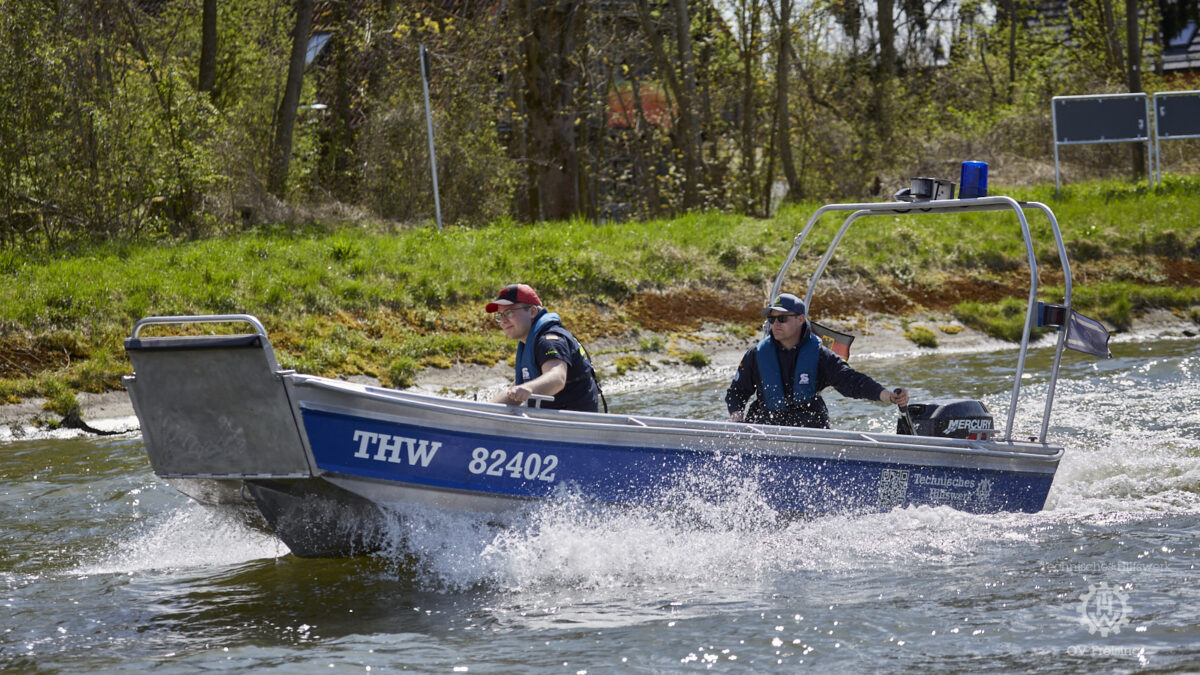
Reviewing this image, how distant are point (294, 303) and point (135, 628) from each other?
25.0ft

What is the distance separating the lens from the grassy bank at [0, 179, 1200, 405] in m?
12.2

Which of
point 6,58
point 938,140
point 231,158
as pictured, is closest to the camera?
point 6,58

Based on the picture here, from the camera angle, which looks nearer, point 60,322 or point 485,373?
point 60,322

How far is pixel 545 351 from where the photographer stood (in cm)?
679

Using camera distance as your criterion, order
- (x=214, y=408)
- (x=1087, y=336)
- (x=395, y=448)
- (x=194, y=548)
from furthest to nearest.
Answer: (x=194, y=548)
(x=1087, y=336)
(x=395, y=448)
(x=214, y=408)

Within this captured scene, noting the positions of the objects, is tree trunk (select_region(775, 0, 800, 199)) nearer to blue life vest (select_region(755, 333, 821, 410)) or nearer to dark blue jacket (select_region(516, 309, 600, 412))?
blue life vest (select_region(755, 333, 821, 410))

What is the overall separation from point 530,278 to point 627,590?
29.7 ft

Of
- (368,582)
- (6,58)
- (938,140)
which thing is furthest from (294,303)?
(938,140)

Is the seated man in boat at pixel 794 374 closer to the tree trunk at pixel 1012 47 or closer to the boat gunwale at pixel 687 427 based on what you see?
the boat gunwale at pixel 687 427

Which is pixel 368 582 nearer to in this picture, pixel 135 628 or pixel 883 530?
pixel 135 628

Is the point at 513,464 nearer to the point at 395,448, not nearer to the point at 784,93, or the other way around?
the point at 395,448

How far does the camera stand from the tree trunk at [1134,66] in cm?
2164

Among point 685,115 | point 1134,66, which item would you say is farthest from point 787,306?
point 1134,66

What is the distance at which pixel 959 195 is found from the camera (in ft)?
25.4
